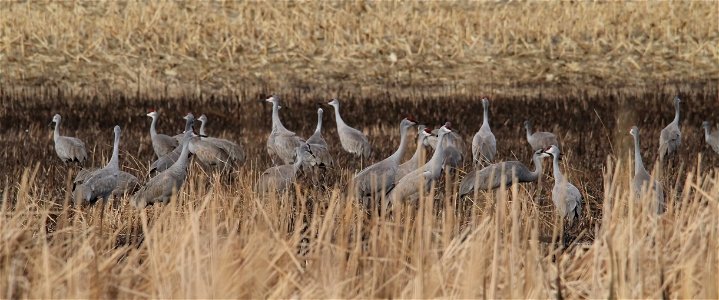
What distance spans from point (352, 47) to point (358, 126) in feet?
21.0

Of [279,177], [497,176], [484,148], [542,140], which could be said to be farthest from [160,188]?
[542,140]

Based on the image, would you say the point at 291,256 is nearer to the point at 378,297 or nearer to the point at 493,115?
the point at 378,297

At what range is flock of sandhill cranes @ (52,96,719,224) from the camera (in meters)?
7.47

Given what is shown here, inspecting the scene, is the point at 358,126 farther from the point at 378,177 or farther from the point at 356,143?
the point at 378,177

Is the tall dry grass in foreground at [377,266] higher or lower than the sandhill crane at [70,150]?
higher

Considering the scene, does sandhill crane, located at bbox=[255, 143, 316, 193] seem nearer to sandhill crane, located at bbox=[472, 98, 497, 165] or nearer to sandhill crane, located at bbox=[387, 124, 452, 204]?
sandhill crane, located at bbox=[387, 124, 452, 204]

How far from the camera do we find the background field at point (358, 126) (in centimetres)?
470

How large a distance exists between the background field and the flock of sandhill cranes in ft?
0.49

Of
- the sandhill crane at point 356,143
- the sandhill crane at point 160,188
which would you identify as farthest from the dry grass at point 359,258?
the sandhill crane at point 356,143

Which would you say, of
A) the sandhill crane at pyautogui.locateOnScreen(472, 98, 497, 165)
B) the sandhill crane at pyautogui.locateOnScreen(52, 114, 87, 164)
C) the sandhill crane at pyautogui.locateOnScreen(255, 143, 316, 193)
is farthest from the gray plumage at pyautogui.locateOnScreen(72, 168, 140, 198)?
the sandhill crane at pyautogui.locateOnScreen(472, 98, 497, 165)

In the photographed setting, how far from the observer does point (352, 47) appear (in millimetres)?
21750

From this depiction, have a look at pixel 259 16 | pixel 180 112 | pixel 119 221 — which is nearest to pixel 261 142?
pixel 180 112

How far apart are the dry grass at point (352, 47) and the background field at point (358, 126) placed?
5 cm

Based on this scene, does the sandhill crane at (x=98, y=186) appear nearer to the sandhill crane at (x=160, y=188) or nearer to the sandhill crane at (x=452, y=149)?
the sandhill crane at (x=160, y=188)
